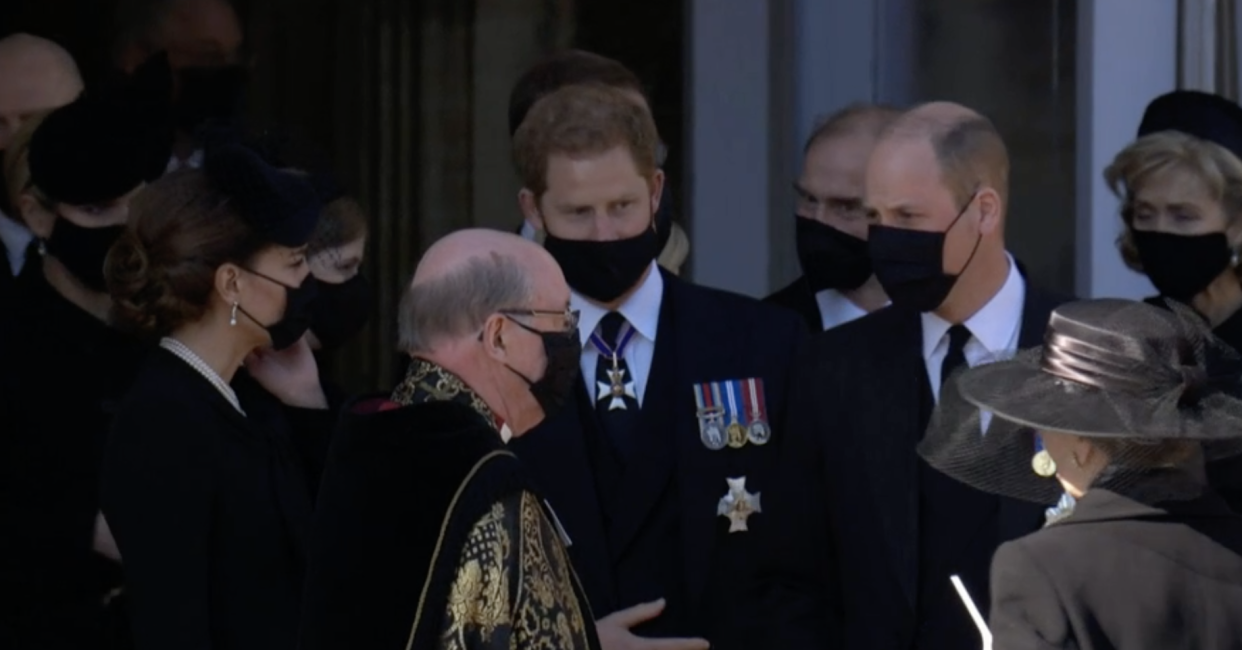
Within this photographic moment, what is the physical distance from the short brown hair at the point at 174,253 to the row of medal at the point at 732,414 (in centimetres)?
88

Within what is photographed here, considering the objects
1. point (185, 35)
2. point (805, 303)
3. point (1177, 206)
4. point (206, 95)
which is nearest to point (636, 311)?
point (805, 303)

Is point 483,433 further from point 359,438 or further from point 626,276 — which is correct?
point 626,276

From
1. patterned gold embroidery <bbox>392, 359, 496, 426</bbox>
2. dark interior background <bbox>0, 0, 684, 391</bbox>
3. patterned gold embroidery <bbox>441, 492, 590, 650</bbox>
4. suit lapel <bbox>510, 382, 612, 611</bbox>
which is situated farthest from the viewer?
dark interior background <bbox>0, 0, 684, 391</bbox>

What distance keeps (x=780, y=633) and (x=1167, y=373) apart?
131cm

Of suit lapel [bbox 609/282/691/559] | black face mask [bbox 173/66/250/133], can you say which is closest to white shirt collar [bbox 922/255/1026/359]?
suit lapel [bbox 609/282/691/559]

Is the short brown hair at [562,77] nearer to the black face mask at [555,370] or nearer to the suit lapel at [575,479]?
the suit lapel at [575,479]

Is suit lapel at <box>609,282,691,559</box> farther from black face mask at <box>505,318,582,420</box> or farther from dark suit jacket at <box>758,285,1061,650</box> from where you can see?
black face mask at <box>505,318,582,420</box>

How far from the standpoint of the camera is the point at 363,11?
7805 mm

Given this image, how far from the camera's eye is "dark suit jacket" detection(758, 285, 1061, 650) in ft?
14.9

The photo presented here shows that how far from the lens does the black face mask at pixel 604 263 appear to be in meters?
4.83

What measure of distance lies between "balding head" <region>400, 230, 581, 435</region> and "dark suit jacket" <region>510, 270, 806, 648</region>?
809mm

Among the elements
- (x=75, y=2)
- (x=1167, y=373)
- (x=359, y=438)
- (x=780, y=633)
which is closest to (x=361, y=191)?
(x=75, y=2)

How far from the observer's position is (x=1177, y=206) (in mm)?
5367

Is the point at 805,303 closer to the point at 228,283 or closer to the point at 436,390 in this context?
the point at 228,283
